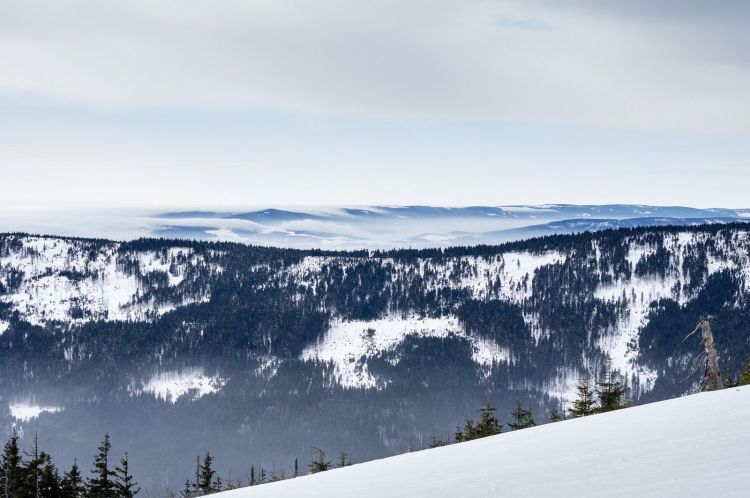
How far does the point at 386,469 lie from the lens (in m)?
20.5

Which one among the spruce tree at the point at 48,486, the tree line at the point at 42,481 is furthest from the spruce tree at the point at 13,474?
the spruce tree at the point at 48,486

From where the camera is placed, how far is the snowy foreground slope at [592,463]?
12.2 metres

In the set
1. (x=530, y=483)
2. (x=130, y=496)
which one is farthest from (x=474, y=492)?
(x=130, y=496)

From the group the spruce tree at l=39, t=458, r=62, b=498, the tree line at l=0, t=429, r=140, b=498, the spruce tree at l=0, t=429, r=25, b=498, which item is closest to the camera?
the spruce tree at l=0, t=429, r=25, b=498

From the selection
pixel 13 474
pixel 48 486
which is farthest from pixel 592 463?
pixel 48 486

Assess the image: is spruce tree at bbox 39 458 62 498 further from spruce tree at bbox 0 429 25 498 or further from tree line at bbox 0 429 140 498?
spruce tree at bbox 0 429 25 498

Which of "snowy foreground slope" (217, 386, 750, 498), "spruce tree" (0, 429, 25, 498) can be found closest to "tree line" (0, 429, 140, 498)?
"spruce tree" (0, 429, 25, 498)

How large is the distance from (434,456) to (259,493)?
227 inches

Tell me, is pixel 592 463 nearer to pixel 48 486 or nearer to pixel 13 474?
pixel 13 474

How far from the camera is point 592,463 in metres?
14.9

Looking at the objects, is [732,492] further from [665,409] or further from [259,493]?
[259,493]

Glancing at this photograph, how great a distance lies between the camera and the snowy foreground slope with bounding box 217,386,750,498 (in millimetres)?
12227

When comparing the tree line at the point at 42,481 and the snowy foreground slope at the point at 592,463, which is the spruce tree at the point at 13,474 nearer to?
the tree line at the point at 42,481

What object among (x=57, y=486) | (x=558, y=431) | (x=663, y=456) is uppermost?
(x=663, y=456)
